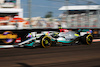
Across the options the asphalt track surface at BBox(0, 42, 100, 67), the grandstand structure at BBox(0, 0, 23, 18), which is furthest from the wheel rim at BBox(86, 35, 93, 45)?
the grandstand structure at BBox(0, 0, 23, 18)

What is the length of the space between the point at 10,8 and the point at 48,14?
2.18 m

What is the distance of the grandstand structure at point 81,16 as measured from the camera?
10531mm

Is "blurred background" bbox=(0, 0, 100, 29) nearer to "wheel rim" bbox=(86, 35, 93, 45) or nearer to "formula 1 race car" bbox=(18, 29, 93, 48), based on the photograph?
"formula 1 race car" bbox=(18, 29, 93, 48)

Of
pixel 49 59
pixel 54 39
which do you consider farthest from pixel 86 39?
pixel 49 59

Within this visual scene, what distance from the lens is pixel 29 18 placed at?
912 centimetres

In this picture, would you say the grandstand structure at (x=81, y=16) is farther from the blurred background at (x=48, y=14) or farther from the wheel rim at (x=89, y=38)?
the wheel rim at (x=89, y=38)

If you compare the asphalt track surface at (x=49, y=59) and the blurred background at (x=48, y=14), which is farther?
the blurred background at (x=48, y=14)

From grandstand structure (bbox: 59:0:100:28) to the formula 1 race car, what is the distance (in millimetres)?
1546

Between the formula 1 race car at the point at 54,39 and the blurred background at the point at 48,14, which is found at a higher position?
the blurred background at the point at 48,14

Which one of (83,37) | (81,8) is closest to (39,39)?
(83,37)

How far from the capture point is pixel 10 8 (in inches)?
325

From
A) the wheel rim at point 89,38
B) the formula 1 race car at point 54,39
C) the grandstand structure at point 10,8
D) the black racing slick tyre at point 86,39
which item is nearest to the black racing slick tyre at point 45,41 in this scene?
the formula 1 race car at point 54,39

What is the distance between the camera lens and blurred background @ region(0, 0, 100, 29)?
844 cm

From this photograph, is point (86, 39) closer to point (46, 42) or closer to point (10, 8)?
point (46, 42)
